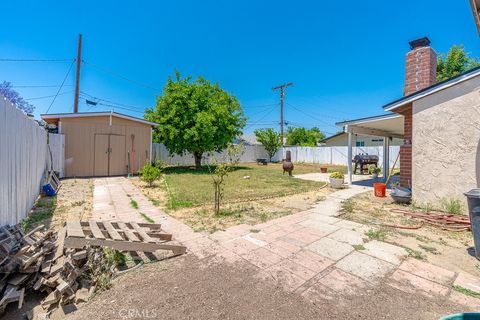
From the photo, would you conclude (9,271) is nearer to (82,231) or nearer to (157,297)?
(82,231)

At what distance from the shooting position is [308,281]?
7.63 ft

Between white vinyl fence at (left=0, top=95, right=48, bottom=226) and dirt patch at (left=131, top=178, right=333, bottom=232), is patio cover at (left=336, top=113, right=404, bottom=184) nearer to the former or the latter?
dirt patch at (left=131, top=178, right=333, bottom=232)

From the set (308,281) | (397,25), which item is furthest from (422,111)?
(397,25)

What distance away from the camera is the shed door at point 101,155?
10766 mm

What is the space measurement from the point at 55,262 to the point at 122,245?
0.64 m

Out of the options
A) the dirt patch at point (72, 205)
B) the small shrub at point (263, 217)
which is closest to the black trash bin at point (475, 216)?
the small shrub at point (263, 217)

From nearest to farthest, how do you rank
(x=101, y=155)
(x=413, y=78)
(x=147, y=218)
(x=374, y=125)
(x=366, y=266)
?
(x=366, y=266) < (x=147, y=218) < (x=413, y=78) < (x=374, y=125) < (x=101, y=155)

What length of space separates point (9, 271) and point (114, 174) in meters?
10.2

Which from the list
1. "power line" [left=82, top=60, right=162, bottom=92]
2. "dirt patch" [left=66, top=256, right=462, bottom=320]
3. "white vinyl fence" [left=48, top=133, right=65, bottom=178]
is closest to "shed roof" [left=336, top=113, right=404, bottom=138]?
"dirt patch" [left=66, top=256, right=462, bottom=320]

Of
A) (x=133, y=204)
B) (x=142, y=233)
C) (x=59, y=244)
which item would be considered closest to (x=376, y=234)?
(x=142, y=233)

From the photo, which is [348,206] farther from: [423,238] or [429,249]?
[429,249]

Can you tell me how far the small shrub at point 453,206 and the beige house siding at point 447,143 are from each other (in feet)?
0.30

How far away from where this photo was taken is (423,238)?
11.7ft

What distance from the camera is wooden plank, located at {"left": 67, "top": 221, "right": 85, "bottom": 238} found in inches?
101
